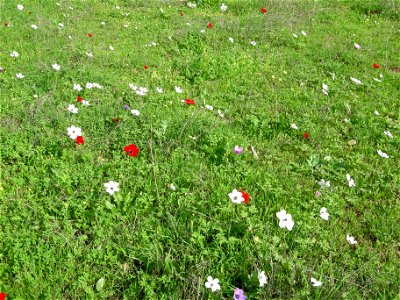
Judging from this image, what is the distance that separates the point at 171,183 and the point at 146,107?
1148 mm

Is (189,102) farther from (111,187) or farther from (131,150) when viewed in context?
(111,187)

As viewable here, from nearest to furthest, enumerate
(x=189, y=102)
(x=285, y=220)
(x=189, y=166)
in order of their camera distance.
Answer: (x=285, y=220) → (x=189, y=166) → (x=189, y=102)

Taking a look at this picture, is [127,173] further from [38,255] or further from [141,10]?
[141,10]

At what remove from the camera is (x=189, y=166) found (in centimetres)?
307

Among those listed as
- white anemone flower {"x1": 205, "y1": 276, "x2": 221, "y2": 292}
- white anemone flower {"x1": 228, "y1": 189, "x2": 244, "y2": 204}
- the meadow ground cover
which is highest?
white anemone flower {"x1": 228, "y1": 189, "x2": 244, "y2": 204}

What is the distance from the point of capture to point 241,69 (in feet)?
16.3

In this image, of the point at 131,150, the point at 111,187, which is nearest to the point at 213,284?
the point at 111,187

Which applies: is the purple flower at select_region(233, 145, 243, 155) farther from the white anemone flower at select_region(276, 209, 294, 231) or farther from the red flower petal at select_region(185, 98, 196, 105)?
the red flower petal at select_region(185, 98, 196, 105)

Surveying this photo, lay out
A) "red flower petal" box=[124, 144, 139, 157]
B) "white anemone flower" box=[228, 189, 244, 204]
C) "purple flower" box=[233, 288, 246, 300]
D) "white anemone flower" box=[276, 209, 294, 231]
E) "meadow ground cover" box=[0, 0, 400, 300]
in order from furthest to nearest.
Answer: "red flower petal" box=[124, 144, 139, 157], "white anemone flower" box=[228, 189, 244, 204], "white anemone flower" box=[276, 209, 294, 231], "meadow ground cover" box=[0, 0, 400, 300], "purple flower" box=[233, 288, 246, 300]

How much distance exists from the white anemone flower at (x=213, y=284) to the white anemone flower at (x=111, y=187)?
3.08 feet

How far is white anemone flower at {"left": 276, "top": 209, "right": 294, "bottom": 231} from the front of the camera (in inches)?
98.0

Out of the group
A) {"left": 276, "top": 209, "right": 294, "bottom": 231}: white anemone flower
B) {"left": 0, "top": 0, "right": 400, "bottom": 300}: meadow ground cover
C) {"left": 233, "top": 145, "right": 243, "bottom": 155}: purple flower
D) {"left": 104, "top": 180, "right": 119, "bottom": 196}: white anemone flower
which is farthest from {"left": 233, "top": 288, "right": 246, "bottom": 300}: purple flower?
{"left": 233, "top": 145, "right": 243, "bottom": 155}: purple flower

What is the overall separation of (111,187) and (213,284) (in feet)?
3.35

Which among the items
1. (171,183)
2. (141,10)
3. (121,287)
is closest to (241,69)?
(171,183)
